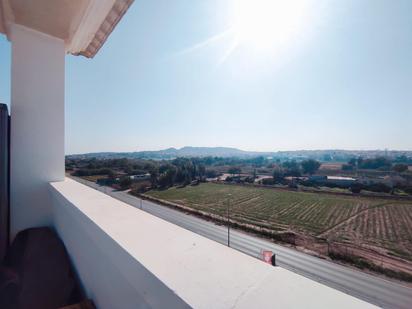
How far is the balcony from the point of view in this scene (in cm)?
29

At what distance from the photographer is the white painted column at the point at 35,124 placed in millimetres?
1347

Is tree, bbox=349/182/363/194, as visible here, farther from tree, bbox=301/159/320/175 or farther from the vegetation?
the vegetation

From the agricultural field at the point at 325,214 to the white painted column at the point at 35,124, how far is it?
11.2 metres

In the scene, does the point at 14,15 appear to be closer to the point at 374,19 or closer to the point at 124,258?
the point at 124,258

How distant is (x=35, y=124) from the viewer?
142 cm

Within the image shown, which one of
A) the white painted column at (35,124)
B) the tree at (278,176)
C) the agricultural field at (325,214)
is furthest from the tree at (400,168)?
the white painted column at (35,124)

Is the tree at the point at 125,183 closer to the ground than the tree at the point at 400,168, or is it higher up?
closer to the ground

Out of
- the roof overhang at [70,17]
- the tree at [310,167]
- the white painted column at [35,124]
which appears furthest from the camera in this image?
A: the tree at [310,167]

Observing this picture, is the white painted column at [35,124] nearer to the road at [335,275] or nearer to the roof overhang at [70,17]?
the roof overhang at [70,17]

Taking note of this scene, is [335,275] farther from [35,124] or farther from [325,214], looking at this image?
[35,124]

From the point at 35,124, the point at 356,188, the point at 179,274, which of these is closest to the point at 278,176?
the point at 356,188

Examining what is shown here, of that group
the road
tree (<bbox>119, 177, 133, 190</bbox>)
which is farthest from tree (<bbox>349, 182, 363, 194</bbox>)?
tree (<bbox>119, 177, 133, 190</bbox>)

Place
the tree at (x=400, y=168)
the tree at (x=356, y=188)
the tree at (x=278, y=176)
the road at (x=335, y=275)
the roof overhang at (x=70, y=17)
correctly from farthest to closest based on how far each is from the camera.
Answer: the tree at (x=278, y=176)
the tree at (x=400, y=168)
the tree at (x=356, y=188)
the road at (x=335, y=275)
the roof overhang at (x=70, y=17)

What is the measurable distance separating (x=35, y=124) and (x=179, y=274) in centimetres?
164
